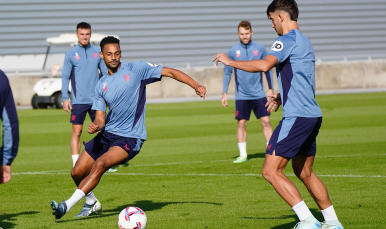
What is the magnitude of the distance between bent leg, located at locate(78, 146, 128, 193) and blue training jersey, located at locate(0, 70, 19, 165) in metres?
1.55

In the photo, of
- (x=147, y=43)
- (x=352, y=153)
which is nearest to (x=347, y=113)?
(x=352, y=153)

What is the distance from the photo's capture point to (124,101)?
20.4 feet

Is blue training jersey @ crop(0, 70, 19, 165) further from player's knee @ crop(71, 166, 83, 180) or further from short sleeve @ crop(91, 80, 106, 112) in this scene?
short sleeve @ crop(91, 80, 106, 112)

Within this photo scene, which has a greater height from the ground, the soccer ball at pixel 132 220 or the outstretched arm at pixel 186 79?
the outstretched arm at pixel 186 79

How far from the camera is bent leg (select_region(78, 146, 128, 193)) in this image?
569 centimetres

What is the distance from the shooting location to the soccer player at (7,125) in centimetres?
410

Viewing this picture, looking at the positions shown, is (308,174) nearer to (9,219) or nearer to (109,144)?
(109,144)

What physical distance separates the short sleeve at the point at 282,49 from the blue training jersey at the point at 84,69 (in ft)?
16.1

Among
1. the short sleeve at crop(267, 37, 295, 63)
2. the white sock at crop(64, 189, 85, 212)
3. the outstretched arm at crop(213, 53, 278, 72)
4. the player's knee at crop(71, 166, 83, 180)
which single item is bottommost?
the white sock at crop(64, 189, 85, 212)

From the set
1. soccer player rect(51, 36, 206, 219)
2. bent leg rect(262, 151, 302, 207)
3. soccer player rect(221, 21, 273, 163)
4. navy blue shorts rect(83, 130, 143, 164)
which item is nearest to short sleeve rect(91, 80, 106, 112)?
soccer player rect(51, 36, 206, 219)

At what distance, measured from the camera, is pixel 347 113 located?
17.7 m

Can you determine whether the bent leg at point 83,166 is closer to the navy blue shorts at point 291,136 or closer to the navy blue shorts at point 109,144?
the navy blue shorts at point 109,144

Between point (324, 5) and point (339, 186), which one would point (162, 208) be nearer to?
point (339, 186)

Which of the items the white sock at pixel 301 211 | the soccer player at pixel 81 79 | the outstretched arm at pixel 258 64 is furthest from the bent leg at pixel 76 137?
the white sock at pixel 301 211
